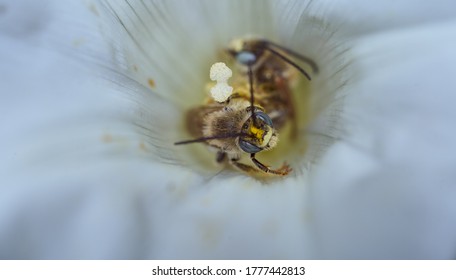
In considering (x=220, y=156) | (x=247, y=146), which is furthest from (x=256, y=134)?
(x=220, y=156)

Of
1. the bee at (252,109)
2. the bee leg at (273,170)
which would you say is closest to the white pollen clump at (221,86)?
the bee at (252,109)

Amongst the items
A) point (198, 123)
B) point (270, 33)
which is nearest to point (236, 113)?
point (198, 123)

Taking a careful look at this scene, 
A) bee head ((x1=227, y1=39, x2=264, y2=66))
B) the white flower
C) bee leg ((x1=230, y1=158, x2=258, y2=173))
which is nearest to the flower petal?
the white flower

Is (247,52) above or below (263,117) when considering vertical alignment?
above

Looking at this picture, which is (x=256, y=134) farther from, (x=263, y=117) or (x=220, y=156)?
(x=220, y=156)

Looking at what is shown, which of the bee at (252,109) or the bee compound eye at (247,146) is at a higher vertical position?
the bee at (252,109)

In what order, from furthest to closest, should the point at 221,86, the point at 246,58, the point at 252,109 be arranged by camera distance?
the point at 246,58
the point at 221,86
the point at 252,109

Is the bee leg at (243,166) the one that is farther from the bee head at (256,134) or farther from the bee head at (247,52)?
the bee head at (247,52)
